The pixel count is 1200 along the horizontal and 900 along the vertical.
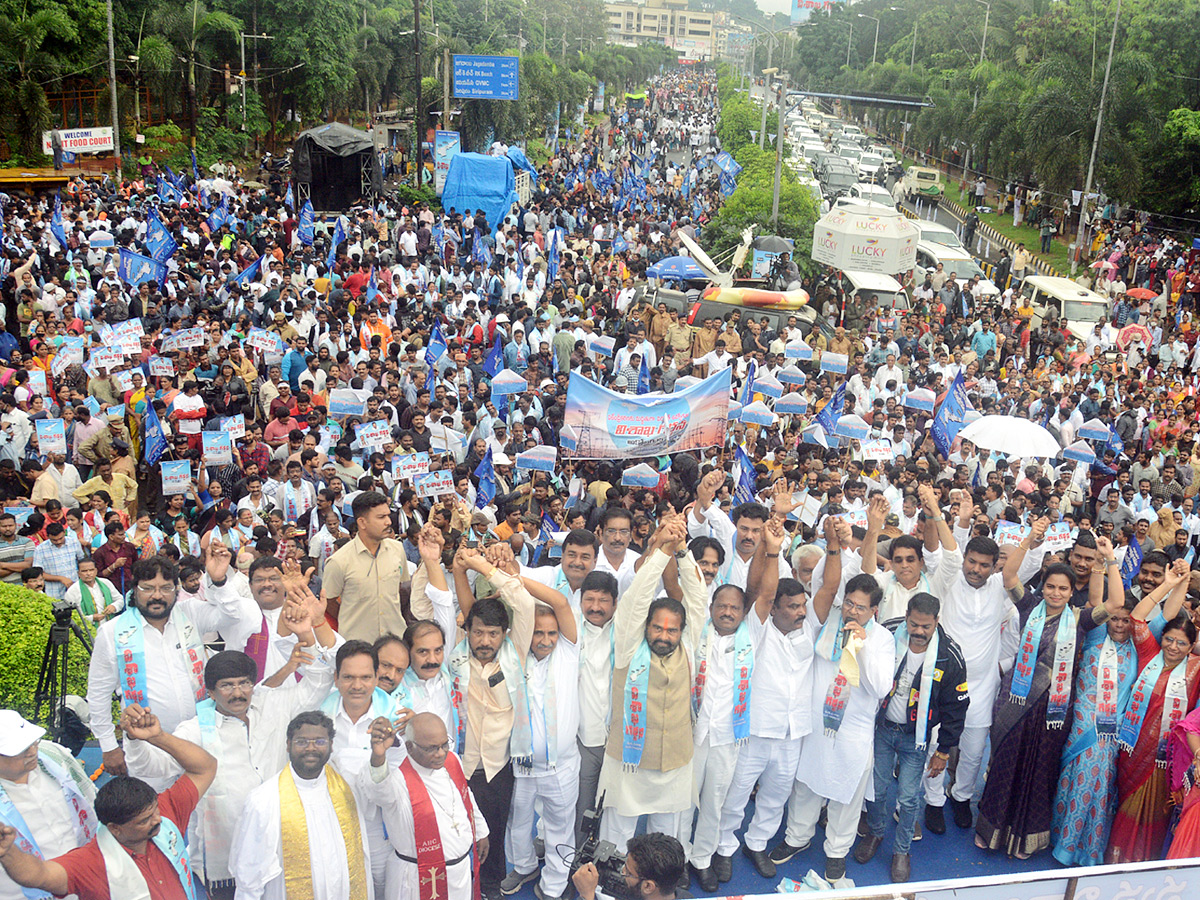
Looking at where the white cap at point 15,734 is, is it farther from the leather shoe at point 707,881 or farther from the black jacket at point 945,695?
the black jacket at point 945,695

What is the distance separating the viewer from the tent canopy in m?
23.8

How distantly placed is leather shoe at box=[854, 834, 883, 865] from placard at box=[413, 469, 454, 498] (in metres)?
3.76

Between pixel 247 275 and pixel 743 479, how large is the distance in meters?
8.05

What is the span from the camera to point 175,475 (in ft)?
25.7

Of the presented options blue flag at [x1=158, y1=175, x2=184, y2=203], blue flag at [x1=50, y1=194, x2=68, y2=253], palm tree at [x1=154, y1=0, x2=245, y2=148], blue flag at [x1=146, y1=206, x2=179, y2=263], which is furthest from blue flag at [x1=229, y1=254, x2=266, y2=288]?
palm tree at [x1=154, y1=0, x2=245, y2=148]

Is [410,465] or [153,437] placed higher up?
[410,465]

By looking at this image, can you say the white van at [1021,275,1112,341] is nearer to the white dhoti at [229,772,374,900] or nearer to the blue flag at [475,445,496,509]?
the blue flag at [475,445,496,509]

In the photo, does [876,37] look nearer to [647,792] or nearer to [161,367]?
[161,367]

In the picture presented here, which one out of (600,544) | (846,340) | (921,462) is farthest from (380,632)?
(846,340)

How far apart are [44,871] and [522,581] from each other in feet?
6.76

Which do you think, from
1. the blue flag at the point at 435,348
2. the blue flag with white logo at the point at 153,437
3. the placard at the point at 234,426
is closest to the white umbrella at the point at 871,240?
the blue flag at the point at 435,348

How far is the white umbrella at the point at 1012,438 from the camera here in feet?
26.5

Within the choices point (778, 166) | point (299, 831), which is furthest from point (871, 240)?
point (299, 831)

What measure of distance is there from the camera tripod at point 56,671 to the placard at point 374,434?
3144 millimetres
